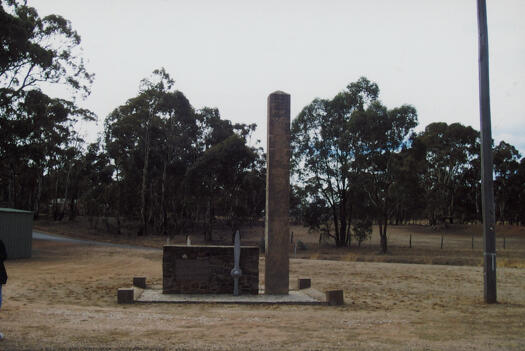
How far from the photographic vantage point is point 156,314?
388 inches

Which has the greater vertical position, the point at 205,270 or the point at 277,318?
the point at 205,270

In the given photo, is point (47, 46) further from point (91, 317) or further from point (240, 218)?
point (91, 317)

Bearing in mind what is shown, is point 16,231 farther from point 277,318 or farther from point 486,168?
point 486,168

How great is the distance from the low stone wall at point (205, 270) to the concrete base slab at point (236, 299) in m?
0.27

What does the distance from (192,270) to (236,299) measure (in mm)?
1554

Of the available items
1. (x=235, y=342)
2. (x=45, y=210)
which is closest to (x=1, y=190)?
(x=45, y=210)

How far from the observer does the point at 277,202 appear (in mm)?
13336

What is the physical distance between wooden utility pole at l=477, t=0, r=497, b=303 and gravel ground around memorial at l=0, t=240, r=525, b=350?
0.68 metres

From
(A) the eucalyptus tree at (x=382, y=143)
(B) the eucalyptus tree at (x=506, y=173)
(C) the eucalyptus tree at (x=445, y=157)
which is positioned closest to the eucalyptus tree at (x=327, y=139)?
(A) the eucalyptus tree at (x=382, y=143)

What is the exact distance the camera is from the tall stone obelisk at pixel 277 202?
1332 cm

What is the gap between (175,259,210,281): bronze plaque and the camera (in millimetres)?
13055

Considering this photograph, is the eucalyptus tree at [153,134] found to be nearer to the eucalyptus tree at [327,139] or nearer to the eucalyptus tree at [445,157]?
the eucalyptus tree at [327,139]

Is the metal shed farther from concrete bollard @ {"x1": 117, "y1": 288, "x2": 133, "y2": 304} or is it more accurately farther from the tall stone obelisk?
the tall stone obelisk

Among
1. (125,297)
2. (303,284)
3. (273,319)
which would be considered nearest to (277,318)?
(273,319)
